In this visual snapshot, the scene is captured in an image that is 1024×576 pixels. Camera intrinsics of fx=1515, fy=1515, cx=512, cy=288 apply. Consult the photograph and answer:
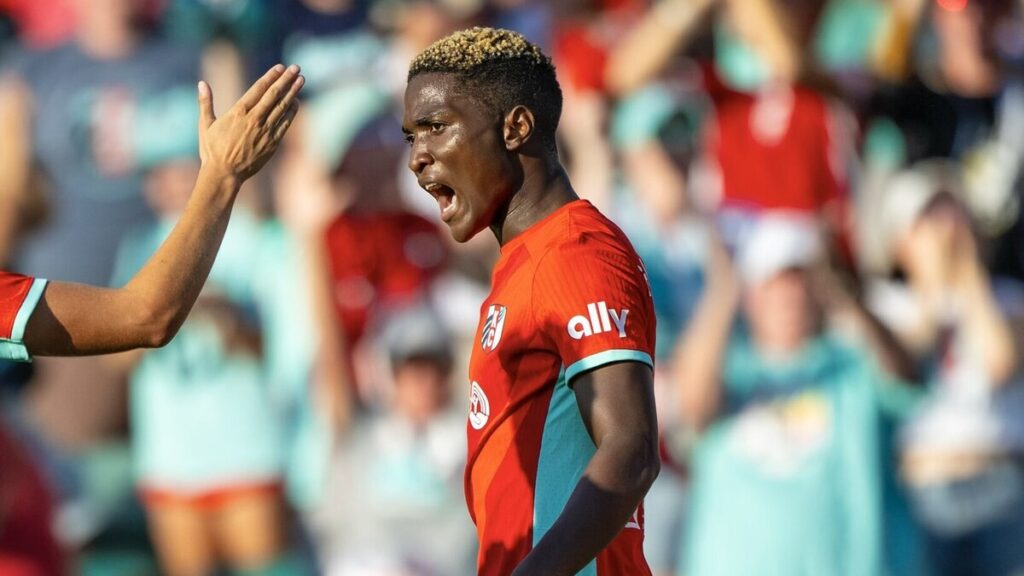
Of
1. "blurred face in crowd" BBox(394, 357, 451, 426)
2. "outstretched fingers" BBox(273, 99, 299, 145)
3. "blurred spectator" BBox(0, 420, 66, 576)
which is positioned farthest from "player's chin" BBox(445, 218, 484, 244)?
"blurred spectator" BBox(0, 420, 66, 576)

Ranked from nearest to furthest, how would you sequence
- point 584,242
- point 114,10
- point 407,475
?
point 584,242 < point 407,475 < point 114,10

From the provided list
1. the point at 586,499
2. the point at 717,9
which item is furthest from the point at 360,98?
the point at 586,499

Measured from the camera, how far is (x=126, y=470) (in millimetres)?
8375

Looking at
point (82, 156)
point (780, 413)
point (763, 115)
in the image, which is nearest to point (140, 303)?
point (780, 413)

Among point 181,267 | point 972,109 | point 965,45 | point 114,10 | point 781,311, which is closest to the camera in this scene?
point 181,267

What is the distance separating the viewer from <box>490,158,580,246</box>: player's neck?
364 centimetres

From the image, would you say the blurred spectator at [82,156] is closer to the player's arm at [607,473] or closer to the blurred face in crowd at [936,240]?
the blurred face in crowd at [936,240]

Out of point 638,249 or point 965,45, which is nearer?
point 638,249

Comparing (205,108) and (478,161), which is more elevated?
(205,108)

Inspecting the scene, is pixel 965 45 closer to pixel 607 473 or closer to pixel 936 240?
pixel 936 240

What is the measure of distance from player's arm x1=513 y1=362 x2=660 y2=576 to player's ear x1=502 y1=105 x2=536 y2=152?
2.27 ft

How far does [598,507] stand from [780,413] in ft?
16.3

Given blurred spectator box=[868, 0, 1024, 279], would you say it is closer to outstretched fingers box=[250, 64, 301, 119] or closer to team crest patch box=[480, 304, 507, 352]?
team crest patch box=[480, 304, 507, 352]

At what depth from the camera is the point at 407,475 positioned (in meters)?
7.96
